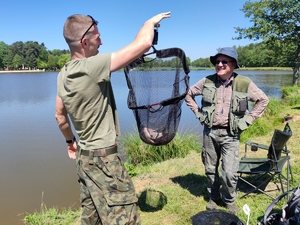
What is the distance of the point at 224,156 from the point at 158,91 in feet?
3.62

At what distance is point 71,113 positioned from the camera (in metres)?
2.04

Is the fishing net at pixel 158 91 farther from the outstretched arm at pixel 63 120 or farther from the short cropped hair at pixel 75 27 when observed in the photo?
the short cropped hair at pixel 75 27

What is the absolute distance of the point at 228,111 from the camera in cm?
325

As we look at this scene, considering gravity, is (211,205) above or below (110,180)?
below

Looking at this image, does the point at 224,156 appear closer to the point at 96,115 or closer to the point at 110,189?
the point at 110,189

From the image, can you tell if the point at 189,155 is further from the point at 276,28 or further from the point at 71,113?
the point at 276,28

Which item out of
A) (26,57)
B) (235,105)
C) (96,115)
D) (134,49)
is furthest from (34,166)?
(26,57)

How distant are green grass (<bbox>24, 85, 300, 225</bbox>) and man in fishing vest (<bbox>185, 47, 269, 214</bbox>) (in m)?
0.47

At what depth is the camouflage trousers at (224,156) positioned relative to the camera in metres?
3.27

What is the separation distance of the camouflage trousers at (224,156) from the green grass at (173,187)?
0.35 meters

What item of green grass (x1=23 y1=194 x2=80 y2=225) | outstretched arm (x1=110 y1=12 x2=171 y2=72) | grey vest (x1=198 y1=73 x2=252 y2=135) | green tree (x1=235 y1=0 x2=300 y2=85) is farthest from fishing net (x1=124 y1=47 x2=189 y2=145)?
green tree (x1=235 y1=0 x2=300 y2=85)

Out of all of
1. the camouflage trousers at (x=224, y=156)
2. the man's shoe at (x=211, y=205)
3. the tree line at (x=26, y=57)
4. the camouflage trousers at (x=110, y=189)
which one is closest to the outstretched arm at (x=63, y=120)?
the camouflage trousers at (x=110, y=189)

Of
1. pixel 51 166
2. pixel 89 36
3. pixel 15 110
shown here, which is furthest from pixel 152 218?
pixel 15 110

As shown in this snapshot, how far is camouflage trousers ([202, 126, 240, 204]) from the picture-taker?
10.7 feet
